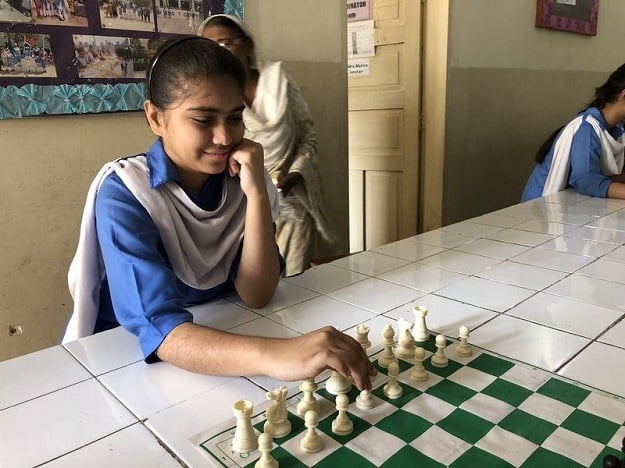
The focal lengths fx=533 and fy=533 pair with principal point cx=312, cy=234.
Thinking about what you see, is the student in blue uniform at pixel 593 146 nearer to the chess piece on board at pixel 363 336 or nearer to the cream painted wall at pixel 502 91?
the cream painted wall at pixel 502 91

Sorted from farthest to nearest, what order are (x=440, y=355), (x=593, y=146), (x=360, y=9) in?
1. (x=360, y=9)
2. (x=593, y=146)
3. (x=440, y=355)

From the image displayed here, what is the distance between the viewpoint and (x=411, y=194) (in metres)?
3.68

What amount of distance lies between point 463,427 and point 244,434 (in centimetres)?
28

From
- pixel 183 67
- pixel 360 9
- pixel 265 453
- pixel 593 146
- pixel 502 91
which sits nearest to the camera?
pixel 265 453

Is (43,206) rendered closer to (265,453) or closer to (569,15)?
(265,453)

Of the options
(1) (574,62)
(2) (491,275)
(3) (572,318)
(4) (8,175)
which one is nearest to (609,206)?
(2) (491,275)

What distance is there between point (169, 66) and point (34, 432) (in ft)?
2.18

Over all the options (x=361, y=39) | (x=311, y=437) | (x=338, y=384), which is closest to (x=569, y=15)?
(x=361, y=39)

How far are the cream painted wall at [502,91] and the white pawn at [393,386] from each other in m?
2.95

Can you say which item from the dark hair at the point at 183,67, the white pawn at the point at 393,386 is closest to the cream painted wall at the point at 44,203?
the dark hair at the point at 183,67

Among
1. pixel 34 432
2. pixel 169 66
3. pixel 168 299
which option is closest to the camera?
pixel 34 432

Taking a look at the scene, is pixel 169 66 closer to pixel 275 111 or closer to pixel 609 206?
pixel 275 111

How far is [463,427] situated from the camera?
0.67m

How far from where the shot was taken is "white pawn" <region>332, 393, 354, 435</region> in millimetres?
671
